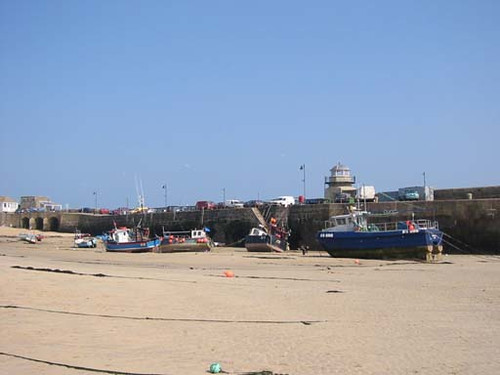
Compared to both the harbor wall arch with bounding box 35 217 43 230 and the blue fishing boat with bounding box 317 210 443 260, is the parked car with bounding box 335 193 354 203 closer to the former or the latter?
the blue fishing boat with bounding box 317 210 443 260

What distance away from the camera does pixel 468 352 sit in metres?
9.06

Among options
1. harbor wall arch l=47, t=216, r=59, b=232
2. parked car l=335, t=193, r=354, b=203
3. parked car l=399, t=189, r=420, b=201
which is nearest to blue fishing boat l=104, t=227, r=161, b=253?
parked car l=335, t=193, r=354, b=203

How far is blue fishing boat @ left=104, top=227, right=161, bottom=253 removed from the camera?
1721 inches

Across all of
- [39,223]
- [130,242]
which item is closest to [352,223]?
[130,242]

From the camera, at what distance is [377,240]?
109ft

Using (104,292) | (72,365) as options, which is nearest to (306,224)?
(104,292)

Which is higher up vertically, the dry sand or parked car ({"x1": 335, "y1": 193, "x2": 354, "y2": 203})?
parked car ({"x1": 335, "y1": 193, "x2": 354, "y2": 203})

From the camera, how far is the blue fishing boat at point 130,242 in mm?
43719

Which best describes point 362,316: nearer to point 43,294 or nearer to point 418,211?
point 43,294

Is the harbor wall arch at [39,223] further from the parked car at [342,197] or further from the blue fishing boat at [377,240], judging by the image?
the blue fishing boat at [377,240]

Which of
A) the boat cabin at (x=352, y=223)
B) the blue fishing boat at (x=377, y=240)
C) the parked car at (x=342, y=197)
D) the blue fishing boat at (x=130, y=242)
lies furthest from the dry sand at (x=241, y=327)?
the parked car at (x=342, y=197)

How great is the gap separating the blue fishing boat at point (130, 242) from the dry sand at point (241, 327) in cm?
2554

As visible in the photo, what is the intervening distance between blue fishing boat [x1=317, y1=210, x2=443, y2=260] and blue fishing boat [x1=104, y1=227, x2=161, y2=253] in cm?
1417

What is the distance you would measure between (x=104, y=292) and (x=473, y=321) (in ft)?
27.1
